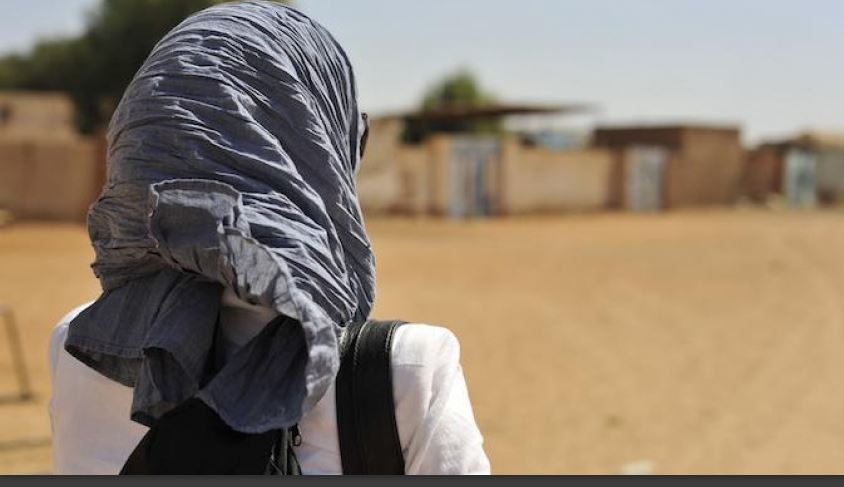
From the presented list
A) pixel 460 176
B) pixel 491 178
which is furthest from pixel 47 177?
pixel 491 178

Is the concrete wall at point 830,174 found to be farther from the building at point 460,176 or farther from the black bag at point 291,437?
the black bag at point 291,437

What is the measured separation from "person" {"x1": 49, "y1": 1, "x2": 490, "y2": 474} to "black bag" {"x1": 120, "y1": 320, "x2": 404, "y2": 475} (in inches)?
0.6

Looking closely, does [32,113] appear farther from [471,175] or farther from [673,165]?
[673,165]

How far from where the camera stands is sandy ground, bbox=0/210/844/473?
261 inches

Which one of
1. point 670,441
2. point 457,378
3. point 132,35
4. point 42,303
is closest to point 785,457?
point 670,441

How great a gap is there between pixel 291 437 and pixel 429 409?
174 millimetres

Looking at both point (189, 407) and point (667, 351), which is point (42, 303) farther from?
point (189, 407)

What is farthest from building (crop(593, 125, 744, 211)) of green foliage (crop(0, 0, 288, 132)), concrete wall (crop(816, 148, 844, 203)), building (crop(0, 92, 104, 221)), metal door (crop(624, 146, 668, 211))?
building (crop(0, 92, 104, 221))

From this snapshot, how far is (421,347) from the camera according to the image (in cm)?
127

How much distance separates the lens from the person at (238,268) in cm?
127

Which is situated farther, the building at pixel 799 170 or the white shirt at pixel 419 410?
the building at pixel 799 170

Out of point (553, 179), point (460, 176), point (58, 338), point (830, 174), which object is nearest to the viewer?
point (58, 338)

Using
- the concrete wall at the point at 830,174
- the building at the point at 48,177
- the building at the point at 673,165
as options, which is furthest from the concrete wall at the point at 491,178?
the concrete wall at the point at 830,174

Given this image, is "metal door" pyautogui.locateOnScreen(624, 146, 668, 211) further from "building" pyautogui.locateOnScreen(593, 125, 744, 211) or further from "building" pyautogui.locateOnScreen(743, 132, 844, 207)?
"building" pyautogui.locateOnScreen(743, 132, 844, 207)
